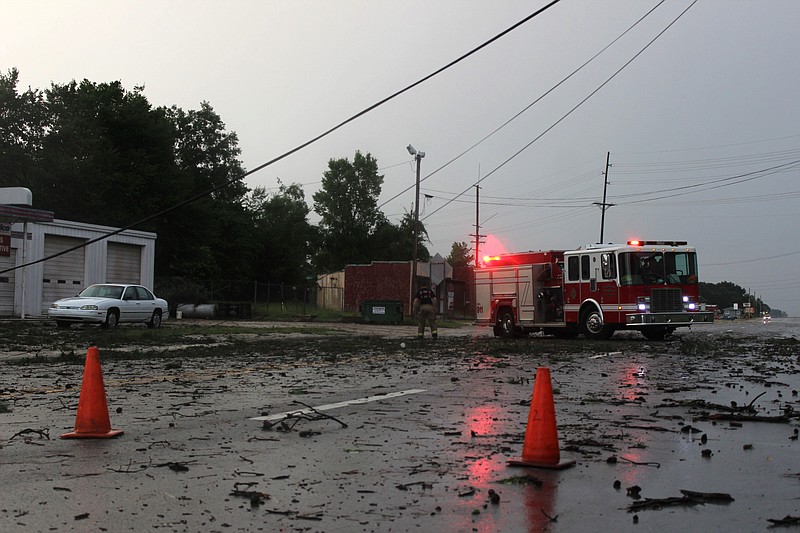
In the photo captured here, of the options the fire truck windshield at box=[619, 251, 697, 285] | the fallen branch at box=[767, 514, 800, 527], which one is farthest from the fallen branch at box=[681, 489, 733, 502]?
the fire truck windshield at box=[619, 251, 697, 285]

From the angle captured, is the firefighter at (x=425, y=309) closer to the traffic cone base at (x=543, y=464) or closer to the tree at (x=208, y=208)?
the traffic cone base at (x=543, y=464)

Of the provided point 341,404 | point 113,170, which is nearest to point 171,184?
point 113,170

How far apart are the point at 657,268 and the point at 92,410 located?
2015cm

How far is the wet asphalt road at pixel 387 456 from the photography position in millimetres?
4387

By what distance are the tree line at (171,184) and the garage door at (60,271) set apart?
578cm

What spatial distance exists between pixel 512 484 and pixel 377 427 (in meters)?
2.43

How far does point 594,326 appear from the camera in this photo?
970 inches

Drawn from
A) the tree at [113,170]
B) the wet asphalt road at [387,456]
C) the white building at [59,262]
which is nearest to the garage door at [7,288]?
the white building at [59,262]

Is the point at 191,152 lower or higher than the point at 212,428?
higher

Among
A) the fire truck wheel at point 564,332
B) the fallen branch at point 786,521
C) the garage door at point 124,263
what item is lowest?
the fallen branch at point 786,521

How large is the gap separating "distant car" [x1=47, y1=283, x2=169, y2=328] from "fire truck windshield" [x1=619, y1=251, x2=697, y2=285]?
16101 mm

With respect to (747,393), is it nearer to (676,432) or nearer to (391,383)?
(676,432)

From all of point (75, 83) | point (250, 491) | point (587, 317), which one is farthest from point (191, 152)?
point (250, 491)

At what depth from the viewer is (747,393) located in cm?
1035
